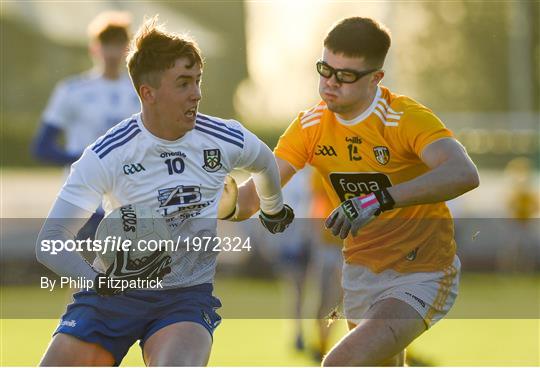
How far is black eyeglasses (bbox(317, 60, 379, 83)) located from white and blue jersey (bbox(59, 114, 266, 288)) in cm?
53

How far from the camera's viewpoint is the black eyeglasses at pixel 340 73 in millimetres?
5688

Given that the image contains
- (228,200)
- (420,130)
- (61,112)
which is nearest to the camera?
(420,130)

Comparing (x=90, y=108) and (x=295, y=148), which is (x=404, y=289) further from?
(x=90, y=108)

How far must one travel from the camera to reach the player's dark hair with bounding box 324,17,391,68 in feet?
18.7

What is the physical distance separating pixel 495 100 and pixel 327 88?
32007mm

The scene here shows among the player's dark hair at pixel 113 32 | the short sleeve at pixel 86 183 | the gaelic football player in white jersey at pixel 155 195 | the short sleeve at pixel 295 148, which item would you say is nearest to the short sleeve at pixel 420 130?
the short sleeve at pixel 295 148

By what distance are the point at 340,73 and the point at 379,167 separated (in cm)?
52

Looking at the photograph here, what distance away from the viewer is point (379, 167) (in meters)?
5.86

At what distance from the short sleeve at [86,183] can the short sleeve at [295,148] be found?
1194mm

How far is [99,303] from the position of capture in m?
5.25

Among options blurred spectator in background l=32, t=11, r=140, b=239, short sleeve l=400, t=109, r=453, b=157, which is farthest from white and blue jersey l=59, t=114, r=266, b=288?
blurred spectator in background l=32, t=11, r=140, b=239

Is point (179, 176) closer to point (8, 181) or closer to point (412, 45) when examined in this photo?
point (8, 181)

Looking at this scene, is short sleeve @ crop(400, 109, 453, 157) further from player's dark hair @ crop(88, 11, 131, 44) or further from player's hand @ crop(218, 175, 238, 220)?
player's dark hair @ crop(88, 11, 131, 44)

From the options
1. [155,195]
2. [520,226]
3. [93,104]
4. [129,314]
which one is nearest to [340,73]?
[155,195]
